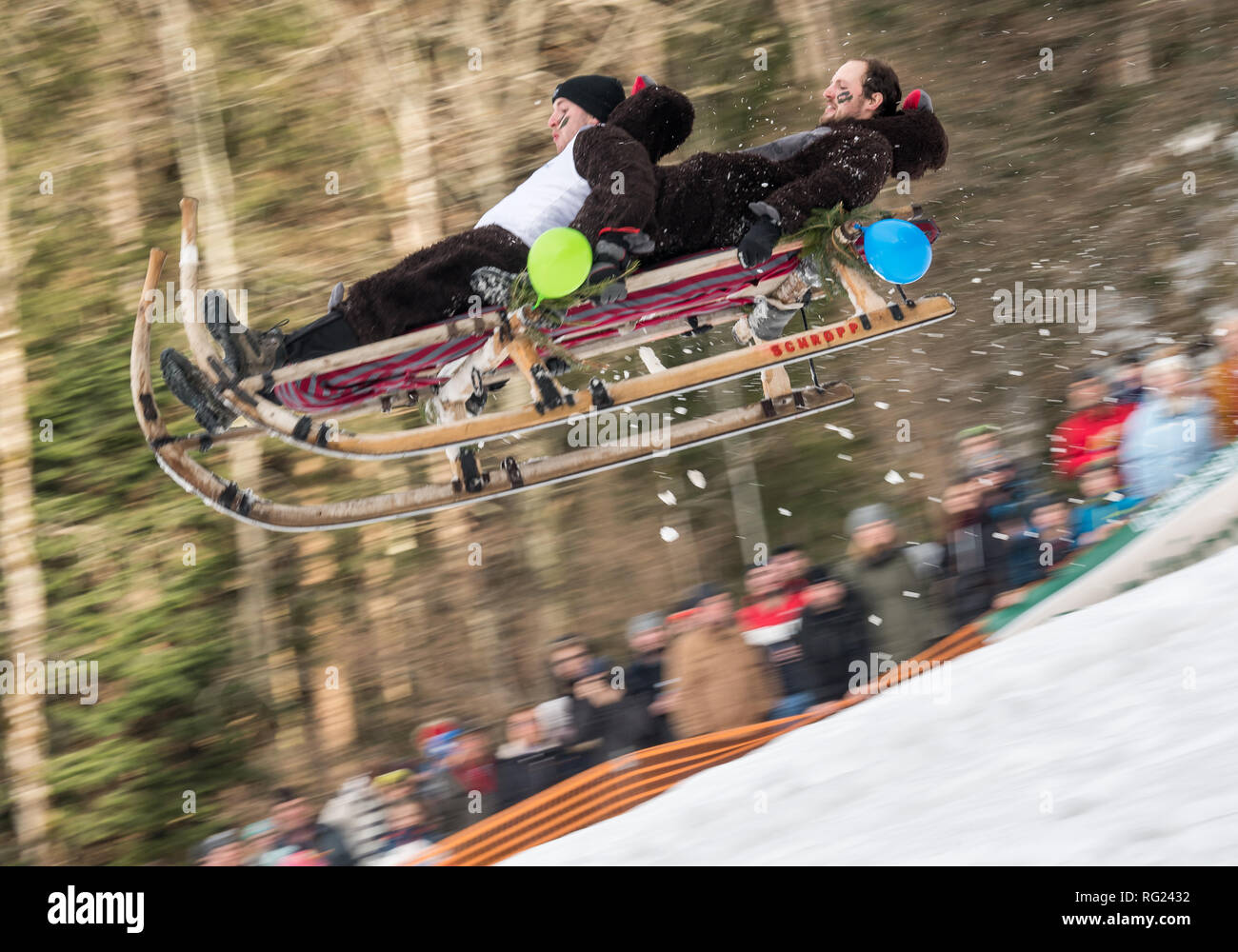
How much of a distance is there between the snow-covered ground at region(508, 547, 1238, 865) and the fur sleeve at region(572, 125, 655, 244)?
1.64 meters

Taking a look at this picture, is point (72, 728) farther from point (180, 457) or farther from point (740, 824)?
point (740, 824)

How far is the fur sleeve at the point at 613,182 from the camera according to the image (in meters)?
3.19

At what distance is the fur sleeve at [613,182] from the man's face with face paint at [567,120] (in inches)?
8.6

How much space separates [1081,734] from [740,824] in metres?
0.94

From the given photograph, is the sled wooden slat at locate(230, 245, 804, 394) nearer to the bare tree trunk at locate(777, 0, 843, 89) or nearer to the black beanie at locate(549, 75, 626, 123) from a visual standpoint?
the black beanie at locate(549, 75, 626, 123)

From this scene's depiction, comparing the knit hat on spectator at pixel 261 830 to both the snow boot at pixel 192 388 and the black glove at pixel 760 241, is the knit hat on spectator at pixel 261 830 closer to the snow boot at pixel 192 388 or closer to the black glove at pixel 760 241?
the snow boot at pixel 192 388

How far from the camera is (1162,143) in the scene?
699 cm

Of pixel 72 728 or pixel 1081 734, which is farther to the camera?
pixel 72 728

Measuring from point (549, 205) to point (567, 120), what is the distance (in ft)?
1.10

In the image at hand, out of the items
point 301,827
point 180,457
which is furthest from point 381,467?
point 180,457

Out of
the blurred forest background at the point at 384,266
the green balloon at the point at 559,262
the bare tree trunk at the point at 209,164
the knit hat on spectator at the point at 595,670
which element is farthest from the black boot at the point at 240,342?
the bare tree trunk at the point at 209,164

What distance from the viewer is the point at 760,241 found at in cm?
331

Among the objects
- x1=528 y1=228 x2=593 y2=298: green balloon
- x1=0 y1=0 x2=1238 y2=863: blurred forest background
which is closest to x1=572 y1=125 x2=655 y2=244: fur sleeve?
x1=528 y1=228 x2=593 y2=298: green balloon

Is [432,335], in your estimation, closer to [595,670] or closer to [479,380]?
[479,380]
